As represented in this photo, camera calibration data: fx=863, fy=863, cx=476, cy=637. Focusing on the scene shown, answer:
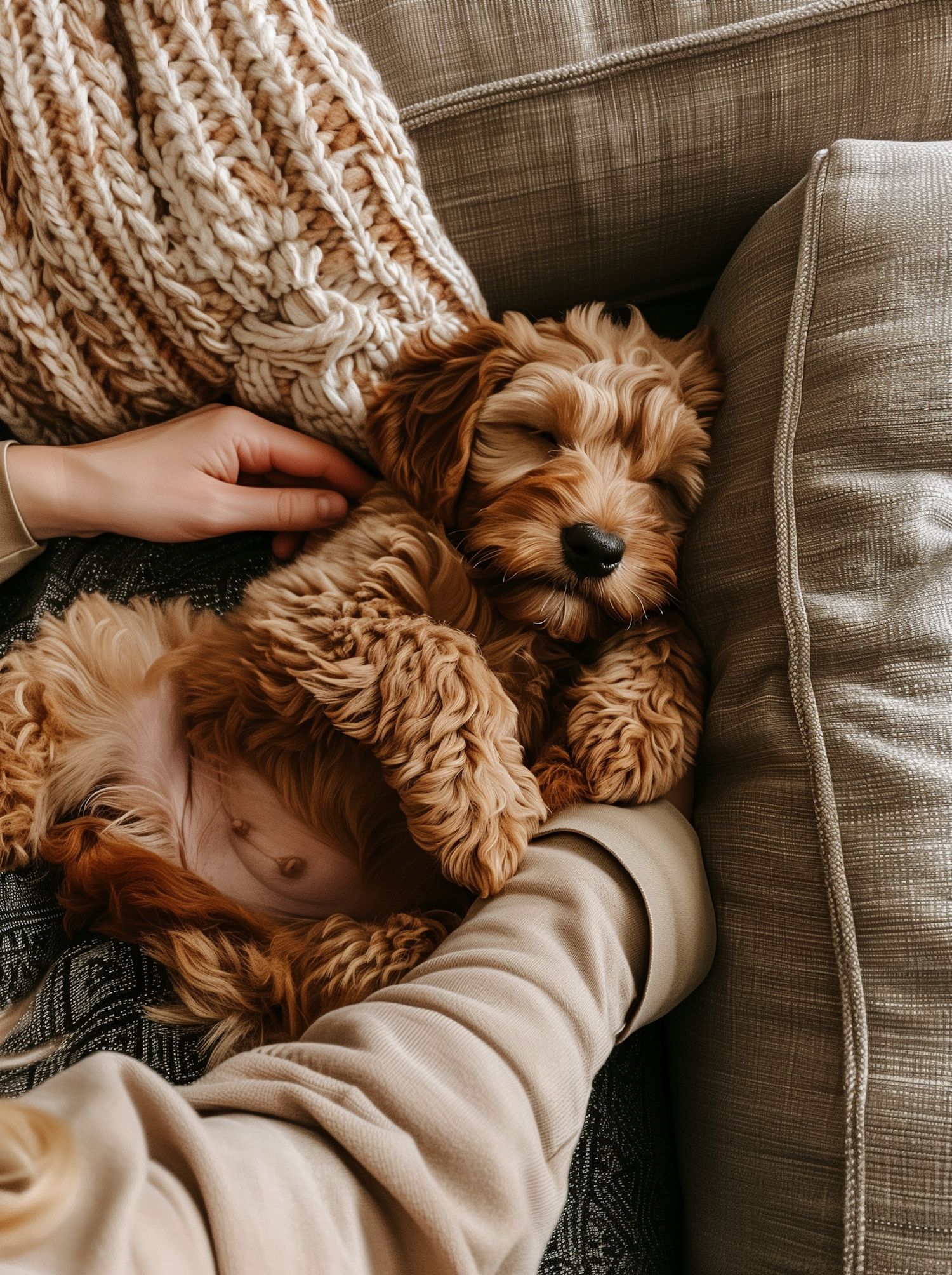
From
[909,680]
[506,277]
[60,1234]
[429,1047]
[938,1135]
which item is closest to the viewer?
[60,1234]

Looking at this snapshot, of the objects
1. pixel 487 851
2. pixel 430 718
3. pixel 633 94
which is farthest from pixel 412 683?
pixel 633 94

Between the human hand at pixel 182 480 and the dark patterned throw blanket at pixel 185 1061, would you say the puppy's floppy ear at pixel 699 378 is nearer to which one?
the human hand at pixel 182 480

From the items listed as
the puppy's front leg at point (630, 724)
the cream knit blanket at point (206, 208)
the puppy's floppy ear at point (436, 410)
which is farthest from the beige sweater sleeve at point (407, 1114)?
the cream knit blanket at point (206, 208)

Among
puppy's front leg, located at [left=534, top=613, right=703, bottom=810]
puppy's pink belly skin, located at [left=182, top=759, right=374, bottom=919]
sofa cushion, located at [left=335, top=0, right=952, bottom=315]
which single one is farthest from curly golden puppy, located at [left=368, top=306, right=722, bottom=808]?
puppy's pink belly skin, located at [left=182, top=759, right=374, bottom=919]

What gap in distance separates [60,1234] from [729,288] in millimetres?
1653

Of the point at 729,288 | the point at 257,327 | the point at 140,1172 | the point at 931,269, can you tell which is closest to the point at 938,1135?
the point at 140,1172

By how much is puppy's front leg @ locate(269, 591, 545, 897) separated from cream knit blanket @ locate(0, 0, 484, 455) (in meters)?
0.42

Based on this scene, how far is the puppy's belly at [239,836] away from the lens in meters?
1.47

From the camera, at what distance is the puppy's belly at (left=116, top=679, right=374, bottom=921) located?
1475 mm

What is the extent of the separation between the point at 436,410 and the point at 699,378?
472mm

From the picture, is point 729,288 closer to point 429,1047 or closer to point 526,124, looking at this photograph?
point 526,124

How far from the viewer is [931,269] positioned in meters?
1.32

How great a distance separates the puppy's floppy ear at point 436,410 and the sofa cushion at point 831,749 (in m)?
0.42

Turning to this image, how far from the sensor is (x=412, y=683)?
52.1 inches
